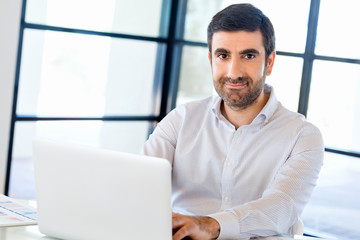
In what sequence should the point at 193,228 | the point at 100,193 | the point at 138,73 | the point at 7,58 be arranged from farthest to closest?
the point at 138,73 < the point at 7,58 < the point at 193,228 < the point at 100,193

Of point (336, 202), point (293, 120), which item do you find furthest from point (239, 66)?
point (336, 202)

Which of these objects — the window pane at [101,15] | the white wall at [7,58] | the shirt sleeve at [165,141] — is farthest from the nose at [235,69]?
the window pane at [101,15]

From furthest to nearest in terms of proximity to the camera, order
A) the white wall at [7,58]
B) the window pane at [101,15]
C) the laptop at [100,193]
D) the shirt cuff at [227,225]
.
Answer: the window pane at [101,15]
the white wall at [7,58]
the shirt cuff at [227,225]
the laptop at [100,193]

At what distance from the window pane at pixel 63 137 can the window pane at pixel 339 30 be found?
1.68 meters

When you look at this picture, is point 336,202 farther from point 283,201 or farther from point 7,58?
point 7,58

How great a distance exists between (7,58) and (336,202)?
2388 millimetres

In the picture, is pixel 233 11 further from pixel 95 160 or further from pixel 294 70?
pixel 294 70

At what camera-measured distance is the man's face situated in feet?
7.75

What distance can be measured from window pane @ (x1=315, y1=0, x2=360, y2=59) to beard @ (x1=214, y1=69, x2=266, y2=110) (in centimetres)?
184

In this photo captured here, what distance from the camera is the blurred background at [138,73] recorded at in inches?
161

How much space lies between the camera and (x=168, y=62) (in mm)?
5160

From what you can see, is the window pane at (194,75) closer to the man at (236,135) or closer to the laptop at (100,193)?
the man at (236,135)

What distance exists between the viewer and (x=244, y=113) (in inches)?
96.3

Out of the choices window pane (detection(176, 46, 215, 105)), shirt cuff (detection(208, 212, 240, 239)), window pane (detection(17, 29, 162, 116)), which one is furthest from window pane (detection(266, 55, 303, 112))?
shirt cuff (detection(208, 212, 240, 239))
